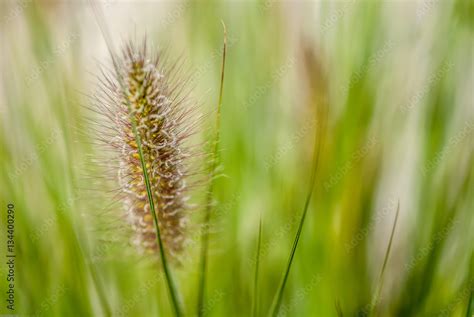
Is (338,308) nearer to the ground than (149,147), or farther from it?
nearer to the ground

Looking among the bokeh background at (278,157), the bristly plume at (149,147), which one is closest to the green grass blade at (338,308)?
the bokeh background at (278,157)

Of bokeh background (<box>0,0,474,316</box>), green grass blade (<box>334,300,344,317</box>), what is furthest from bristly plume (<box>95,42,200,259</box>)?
green grass blade (<box>334,300,344,317</box>)

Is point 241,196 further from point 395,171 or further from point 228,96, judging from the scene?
point 395,171

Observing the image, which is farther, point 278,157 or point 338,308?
point 278,157

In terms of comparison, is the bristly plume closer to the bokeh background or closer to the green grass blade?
the bokeh background

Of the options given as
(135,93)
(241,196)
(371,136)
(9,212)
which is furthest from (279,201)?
(9,212)

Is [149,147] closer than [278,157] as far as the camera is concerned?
Yes

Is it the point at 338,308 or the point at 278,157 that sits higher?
the point at 278,157
